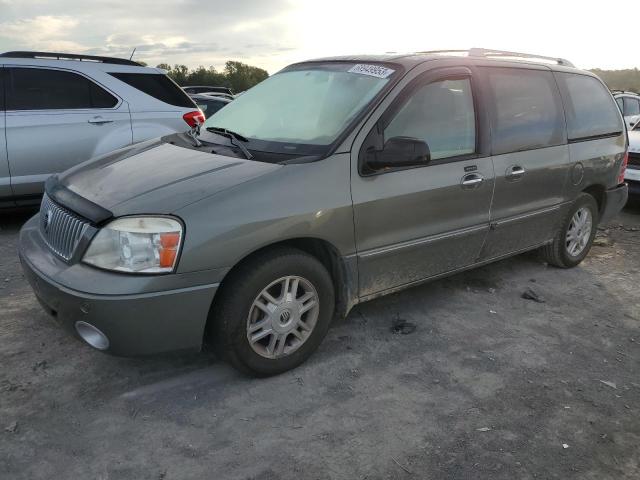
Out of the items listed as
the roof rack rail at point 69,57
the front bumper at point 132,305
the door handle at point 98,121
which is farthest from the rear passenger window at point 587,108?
the roof rack rail at point 69,57

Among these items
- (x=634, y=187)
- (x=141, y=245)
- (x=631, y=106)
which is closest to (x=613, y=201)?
(x=634, y=187)

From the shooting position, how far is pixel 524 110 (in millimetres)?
4375

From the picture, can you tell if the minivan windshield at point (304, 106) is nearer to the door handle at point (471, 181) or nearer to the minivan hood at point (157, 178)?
the minivan hood at point (157, 178)

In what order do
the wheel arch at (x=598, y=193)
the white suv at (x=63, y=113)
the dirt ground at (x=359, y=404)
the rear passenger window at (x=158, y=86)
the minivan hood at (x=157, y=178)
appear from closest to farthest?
the dirt ground at (x=359, y=404)
the minivan hood at (x=157, y=178)
the wheel arch at (x=598, y=193)
the white suv at (x=63, y=113)
the rear passenger window at (x=158, y=86)

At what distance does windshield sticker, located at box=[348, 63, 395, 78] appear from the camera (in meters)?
3.67

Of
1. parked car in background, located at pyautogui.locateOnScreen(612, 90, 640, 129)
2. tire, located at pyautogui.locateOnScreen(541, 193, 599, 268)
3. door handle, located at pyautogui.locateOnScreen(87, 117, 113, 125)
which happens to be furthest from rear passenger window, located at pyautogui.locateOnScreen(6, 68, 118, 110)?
parked car in background, located at pyautogui.locateOnScreen(612, 90, 640, 129)

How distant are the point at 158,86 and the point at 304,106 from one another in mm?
3434

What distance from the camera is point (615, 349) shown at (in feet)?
12.6

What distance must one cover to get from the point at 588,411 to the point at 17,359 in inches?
126

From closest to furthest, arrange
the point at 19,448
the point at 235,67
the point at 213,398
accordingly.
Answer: the point at 19,448, the point at 213,398, the point at 235,67

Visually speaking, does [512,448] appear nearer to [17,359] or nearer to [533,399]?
[533,399]

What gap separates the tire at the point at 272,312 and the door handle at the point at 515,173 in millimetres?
1696

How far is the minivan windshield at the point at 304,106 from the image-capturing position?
348cm

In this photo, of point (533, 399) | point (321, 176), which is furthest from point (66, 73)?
point (533, 399)
